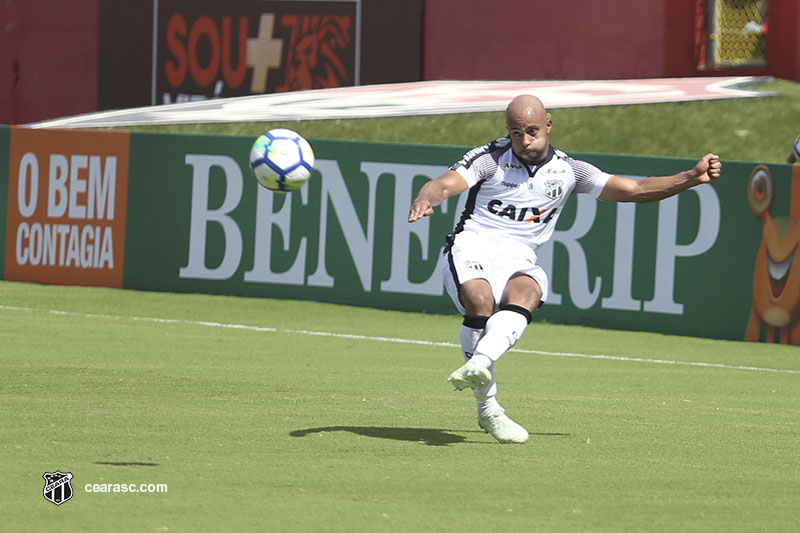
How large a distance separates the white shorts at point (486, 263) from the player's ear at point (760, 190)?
22.3 feet

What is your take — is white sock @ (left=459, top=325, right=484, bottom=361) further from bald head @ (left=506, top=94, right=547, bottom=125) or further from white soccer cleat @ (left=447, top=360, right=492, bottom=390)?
bald head @ (left=506, top=94, right=547, bottom=125)

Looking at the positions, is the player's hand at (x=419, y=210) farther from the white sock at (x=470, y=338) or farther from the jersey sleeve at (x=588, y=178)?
the jersey sleeve at (x=588, y=178)

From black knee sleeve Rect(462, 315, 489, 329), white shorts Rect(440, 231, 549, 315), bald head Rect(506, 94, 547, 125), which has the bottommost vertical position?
black knee sleeve Rect(462, 315, 489, 329)

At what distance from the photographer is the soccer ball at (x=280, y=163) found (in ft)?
33.1

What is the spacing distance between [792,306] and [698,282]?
3.37 ft

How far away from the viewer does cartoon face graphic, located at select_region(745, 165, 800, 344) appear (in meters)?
14.4

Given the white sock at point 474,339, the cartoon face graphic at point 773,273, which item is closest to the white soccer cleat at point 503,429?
the white sock at point 474,339

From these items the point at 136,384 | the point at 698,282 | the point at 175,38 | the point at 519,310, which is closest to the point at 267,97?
the point at 175,38

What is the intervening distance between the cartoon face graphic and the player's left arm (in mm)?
6300

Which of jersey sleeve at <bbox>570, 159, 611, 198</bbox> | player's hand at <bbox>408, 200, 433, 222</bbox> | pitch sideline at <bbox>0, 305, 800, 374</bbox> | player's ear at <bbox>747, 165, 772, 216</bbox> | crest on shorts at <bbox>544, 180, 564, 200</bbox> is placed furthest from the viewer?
player's ear at <bbox>747, 165, 772, 216</bbox>

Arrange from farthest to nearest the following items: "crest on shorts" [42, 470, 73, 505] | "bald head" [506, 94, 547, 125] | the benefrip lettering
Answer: the benefrip lettering, "bald head" [506, 94, 547, 125], "crest on shorts" [42, 470, 73, 505]

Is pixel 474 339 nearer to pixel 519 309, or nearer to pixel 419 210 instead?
pixel 519 309

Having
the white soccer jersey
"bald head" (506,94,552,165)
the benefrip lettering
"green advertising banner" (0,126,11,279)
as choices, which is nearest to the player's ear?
the benefrip lettering

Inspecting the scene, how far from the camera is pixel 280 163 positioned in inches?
400
